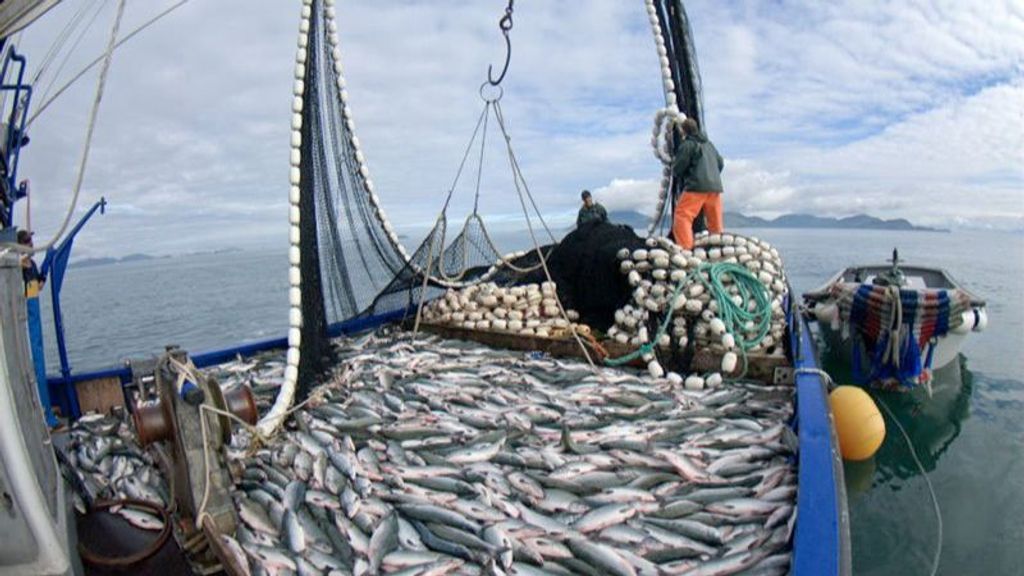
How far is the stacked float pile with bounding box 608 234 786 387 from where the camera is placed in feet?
20.3

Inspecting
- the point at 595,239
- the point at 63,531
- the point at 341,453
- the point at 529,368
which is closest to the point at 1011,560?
the point at 529,368

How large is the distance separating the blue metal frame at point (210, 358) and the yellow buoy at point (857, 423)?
532 cm

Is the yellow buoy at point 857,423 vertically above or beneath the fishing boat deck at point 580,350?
beneath

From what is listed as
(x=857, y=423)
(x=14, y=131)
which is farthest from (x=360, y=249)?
(x=857, y=423)

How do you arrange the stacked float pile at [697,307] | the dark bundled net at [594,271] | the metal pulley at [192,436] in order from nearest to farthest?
the metal pulley at [192,436]
the stacked float pile at [697,307]
the dark bundled net at [594,271]

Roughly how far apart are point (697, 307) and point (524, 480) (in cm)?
313

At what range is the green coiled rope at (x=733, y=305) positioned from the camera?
20.5ft

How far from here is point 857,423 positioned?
5461 mm

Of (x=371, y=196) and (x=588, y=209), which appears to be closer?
(x=371, y=196)

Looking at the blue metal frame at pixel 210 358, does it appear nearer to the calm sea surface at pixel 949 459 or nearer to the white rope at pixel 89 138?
the white rope at pixel 89 138

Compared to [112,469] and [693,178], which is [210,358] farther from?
[693,178]

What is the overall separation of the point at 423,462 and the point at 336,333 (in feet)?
13.6

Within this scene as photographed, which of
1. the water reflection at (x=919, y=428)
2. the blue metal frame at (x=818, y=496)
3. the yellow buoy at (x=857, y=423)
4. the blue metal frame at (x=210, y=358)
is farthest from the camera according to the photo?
the water reflection at (x=919, y=428)

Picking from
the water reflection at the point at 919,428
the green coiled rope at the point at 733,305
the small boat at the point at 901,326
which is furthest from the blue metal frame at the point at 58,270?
the small boat at the point at 901,326
